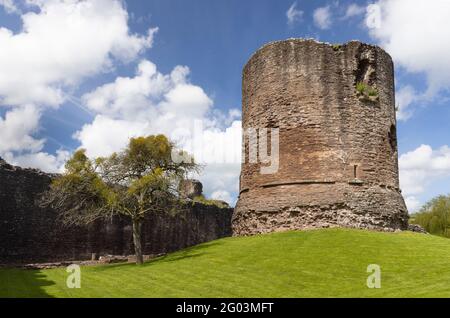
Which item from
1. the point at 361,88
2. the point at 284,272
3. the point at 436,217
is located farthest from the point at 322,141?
the point at 436,217

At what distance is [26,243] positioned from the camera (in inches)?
779

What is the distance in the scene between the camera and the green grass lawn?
1047 centimetres

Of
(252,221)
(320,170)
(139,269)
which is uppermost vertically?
(320,170)

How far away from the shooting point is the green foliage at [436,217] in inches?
1250

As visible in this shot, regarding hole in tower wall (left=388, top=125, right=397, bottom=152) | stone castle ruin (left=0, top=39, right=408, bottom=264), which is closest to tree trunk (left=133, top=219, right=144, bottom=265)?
stone castle ruin (left=0, top=39, right=408, bottom=264)

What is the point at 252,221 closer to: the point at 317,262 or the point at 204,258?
the point at 204,258

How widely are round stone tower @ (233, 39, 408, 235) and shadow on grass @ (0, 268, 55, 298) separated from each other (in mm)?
8692

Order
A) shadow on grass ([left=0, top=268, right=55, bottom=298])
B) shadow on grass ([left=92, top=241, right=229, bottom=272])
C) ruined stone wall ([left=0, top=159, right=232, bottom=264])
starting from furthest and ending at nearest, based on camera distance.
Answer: ruined stone wall ([left=0, top=159, right=232, bottom=264]), shadow on grass ([left=92, top=241, right=229, bottom=272]), shadow on grass ([left=0, top=268, right=55, bottom=298])

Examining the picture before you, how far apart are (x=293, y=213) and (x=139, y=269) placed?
21.1 ft

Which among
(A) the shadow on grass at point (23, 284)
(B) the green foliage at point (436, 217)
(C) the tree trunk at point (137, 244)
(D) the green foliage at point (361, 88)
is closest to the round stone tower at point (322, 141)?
(D) the green foliage at point (361, 88)

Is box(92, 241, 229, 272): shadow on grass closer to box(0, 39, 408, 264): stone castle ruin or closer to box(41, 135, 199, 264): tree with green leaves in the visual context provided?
box(41, 135, 199, 264): tree with green leaves

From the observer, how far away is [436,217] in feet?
106
